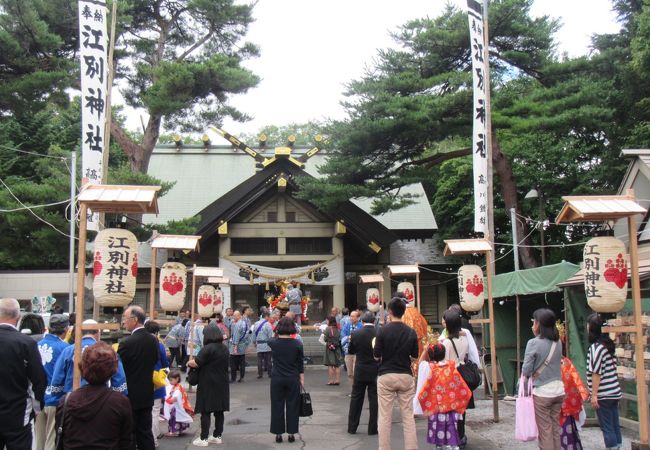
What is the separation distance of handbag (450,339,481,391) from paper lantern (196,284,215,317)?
9491 mm

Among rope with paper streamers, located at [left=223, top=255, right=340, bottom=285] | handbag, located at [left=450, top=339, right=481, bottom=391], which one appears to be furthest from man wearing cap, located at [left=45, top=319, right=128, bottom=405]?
rope with paper streamers, located at [left=223, top=255, right=340, bottom=285]

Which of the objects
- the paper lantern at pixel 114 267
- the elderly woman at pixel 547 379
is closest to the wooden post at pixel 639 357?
the elderly woman at pixel 547 379

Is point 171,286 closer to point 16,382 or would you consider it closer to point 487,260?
point 487,260

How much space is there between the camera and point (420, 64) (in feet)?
62.5

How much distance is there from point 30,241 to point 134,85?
5.79 metres

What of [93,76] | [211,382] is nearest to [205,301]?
[93,76]

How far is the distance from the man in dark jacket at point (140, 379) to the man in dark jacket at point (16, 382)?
124cm

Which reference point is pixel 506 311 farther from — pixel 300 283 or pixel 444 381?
pixel 300 283

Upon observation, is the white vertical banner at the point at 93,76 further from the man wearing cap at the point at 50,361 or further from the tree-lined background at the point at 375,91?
the man wearing cap at the point at 50,361

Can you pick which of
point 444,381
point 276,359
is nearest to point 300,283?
point 276,359

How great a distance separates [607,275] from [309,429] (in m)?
4.95

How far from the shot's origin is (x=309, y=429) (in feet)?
31.2

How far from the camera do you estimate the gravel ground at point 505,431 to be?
8.07 m

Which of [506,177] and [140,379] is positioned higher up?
[506,177]
